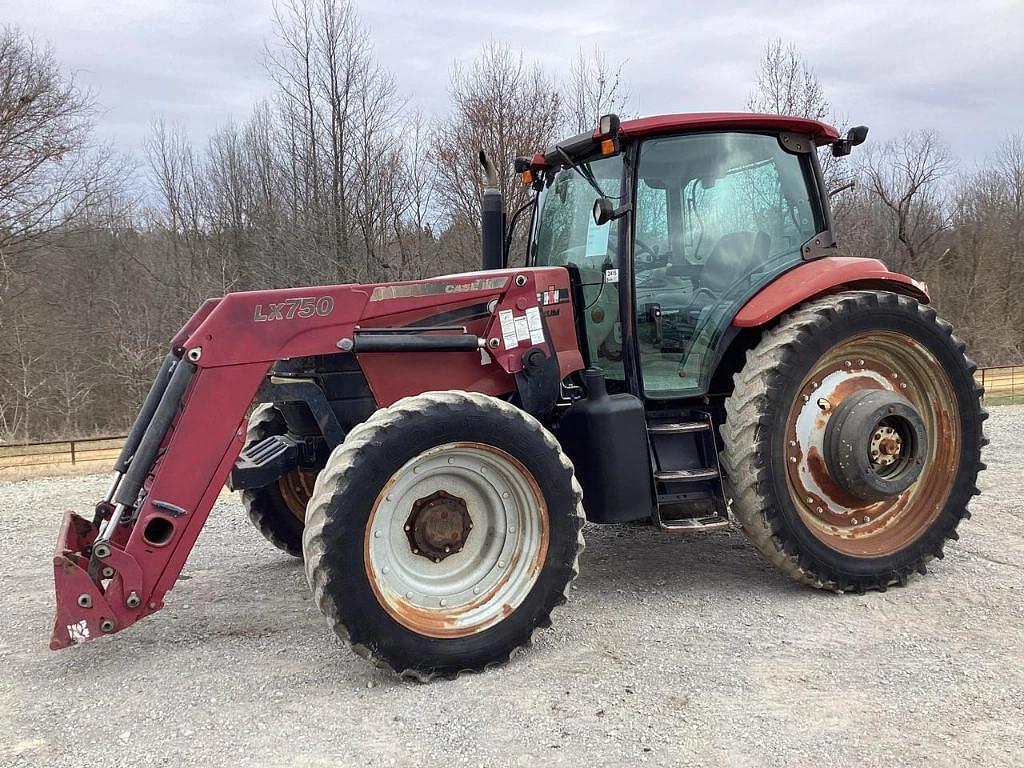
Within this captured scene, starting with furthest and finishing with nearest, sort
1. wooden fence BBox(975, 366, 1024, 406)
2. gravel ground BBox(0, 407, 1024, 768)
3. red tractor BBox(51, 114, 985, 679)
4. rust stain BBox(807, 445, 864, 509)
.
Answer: wooden fence BBox(975, 366, 1024, 406) < rust stain BBox(807, 445, 864, 509) < red tractor BBox(51, 114, 985, 679) < gravel ground BBox(0, 407, 1024, 768)

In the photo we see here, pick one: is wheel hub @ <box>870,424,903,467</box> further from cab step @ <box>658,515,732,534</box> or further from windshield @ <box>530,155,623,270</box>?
windshield @ <box>530,155,623,270</box>

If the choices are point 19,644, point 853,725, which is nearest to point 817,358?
point 853,725

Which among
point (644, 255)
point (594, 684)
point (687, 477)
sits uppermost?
point (644, 255)

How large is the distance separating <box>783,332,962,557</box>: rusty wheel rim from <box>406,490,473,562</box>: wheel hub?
1.73 metres

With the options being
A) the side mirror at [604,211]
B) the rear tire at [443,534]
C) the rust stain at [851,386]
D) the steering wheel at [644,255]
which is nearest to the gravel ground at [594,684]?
the rear tire at [443,534]

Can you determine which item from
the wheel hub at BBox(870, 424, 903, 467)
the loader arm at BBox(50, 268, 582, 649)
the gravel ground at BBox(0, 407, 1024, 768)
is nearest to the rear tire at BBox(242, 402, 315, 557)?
the gravel ground at BBox(0, 407, 1024, 768)

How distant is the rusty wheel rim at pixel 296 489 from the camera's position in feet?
15.8

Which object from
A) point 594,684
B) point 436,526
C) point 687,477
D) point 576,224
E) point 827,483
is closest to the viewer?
point 594,684

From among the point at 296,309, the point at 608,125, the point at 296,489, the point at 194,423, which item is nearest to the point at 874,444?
the point at 608,125

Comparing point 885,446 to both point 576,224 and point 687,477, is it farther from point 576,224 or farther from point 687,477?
point 576,224

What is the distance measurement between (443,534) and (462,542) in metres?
0.11

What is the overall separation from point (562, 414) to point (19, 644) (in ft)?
9.10

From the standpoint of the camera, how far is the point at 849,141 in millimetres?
4809

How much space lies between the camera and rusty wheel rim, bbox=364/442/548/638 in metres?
3.45
